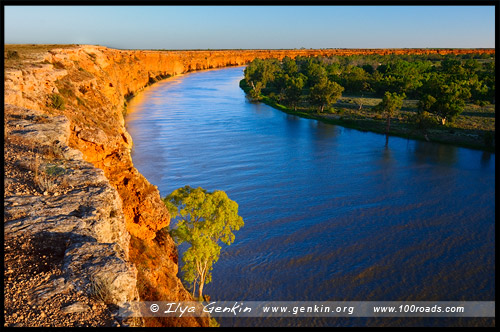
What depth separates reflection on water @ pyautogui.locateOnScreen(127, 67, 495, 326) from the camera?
17141 mm

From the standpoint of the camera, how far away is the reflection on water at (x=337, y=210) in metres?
17.1

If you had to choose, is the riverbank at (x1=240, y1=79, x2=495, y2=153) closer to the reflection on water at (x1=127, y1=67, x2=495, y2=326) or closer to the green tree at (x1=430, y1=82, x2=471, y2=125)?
the green tree at (x1=430, y1=82, x2=471, y2=125)

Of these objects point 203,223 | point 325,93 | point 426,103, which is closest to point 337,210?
point 203,223

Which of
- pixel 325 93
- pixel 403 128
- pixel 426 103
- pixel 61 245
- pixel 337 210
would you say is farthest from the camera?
pixel 325 93

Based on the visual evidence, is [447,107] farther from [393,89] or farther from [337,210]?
[337,210]

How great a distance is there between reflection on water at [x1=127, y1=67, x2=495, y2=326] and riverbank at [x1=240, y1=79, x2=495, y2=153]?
5.91ft

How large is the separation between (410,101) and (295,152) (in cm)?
3376

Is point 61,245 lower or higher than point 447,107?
lower

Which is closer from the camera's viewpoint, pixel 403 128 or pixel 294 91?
pixel 403 128

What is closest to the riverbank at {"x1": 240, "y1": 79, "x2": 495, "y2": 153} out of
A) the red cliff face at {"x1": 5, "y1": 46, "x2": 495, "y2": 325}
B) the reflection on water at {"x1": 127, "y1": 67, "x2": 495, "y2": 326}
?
the reflection on water at {"x1": 127, "y1": 67, "x2": 495, "y2": 326}

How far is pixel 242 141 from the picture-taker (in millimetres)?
40875

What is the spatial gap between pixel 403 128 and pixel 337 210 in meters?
26.4

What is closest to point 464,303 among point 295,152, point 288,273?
point 288,273

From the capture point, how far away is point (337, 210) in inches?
960
